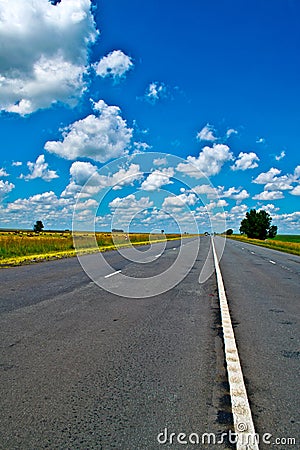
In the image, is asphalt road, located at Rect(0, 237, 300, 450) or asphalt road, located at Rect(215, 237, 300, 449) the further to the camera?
asphalt road, located at Rect(215, 237, 300, 449)

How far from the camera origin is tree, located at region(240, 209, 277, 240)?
140 meters

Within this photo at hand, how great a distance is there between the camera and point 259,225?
139875 millimetres

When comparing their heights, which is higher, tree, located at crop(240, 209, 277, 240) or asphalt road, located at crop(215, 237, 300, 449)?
tree, located at crop(240, 209, 277, 240)

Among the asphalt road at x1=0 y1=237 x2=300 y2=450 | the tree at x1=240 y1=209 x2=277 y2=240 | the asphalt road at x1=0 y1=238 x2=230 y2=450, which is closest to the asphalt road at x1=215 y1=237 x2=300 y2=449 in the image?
the asphalt road at x1=0 y1=237 x2=300 y2=450
